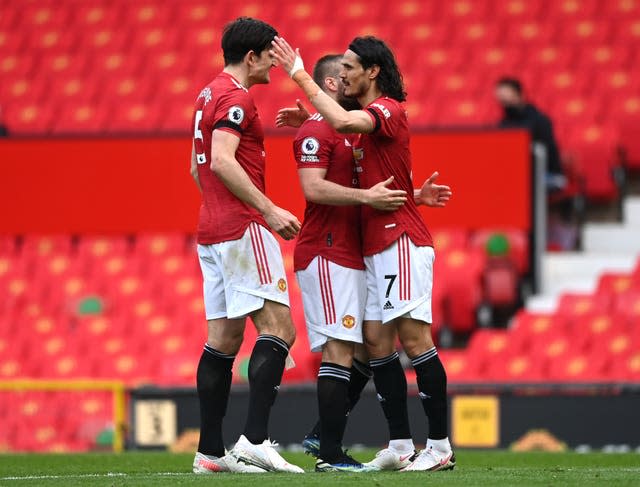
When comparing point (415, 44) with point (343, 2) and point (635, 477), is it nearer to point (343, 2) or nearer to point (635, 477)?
point (343, 2)

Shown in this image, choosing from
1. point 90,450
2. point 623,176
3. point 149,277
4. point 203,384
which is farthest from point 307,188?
point 623,176

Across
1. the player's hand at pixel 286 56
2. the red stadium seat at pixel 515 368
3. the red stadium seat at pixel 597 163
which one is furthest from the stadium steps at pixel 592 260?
the player's hand at pixel 286 56

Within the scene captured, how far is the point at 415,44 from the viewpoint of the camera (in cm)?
1508

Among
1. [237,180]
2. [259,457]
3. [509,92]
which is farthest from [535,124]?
[259,457]

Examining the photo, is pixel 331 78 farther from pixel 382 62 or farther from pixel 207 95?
pixel 207 95

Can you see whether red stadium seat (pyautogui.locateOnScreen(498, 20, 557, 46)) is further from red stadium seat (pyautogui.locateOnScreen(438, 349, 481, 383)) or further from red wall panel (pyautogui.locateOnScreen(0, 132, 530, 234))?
red stadium seat (pyautogui.locateOnScreen(438, 349, 481, 383))

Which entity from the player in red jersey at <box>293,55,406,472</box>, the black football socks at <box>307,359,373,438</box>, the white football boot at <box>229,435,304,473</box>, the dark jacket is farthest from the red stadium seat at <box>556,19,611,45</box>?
the white football boot at <box>229,435,304,473</box>

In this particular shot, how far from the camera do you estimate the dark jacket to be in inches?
468

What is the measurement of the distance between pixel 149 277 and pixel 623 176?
446 centimetres

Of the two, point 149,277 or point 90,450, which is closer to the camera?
point 90,450

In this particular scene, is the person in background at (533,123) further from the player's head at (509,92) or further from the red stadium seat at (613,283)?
the red stadium seat at (613,283)

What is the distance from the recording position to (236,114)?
241 inches

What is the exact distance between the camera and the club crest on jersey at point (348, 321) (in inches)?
244

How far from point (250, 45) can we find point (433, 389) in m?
1.71
